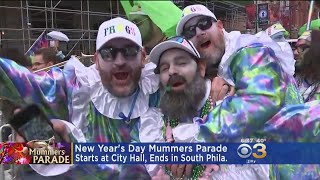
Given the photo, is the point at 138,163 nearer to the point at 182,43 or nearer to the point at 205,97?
the point at 205,97

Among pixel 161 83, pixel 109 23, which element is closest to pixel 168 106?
pixel 161 83

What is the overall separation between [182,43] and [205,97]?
0.25 m

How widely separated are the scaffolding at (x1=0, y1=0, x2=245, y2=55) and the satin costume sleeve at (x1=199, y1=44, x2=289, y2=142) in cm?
60

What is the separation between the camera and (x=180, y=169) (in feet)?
5.67

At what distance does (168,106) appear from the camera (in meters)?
1.77

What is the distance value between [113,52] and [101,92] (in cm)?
19

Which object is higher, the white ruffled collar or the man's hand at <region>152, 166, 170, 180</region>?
the white ruffled collar

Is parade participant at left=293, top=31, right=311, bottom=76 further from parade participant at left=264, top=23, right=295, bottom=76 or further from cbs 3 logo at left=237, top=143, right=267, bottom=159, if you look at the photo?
cbs 3 logo at left=237, top=143, right=267, bottom=159

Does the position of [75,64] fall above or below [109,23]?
below

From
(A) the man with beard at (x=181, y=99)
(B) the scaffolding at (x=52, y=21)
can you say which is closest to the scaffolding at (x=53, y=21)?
(B) the scaffolding at (x=52, y=21)

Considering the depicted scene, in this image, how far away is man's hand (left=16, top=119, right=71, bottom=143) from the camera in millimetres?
1772

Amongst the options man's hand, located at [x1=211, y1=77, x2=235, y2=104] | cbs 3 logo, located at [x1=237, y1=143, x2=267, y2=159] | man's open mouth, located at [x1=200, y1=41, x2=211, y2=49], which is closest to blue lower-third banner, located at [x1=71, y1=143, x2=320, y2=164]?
cbs 3 logo, located at [x1=237, y1=143, x2=267, y2=159]

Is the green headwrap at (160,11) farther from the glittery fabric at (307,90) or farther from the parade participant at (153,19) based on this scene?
the glittery fabric at (307,90)

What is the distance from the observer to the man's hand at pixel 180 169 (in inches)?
67.8
